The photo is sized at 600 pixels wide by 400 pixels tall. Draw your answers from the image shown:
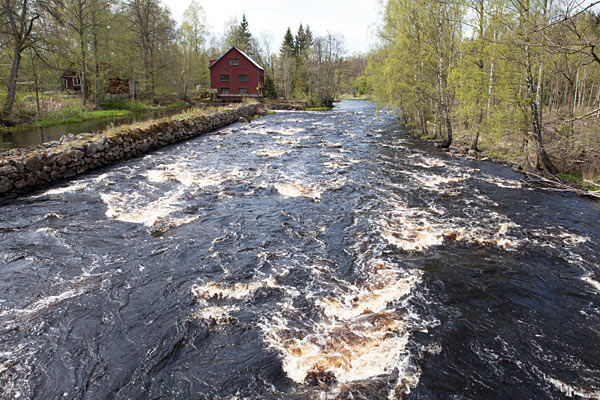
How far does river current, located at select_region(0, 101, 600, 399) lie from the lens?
4.12m

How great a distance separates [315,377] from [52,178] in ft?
41.4

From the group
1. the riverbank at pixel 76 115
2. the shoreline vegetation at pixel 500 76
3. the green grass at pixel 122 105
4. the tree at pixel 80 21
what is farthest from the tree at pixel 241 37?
the shoreline vegetation at pixel 500 76

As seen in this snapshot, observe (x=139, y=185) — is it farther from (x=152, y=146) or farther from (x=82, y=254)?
(x=152, y=146)

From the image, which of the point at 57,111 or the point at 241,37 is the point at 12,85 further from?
the point at 241,37

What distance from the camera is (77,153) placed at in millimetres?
13336

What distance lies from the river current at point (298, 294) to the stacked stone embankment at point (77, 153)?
41.3 inches

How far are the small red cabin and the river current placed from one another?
45.8 meters

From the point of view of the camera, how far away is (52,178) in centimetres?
1214

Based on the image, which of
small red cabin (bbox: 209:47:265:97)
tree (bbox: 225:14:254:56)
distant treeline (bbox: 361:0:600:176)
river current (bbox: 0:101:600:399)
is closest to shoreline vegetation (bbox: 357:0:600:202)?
distant treeline (bbox: 361:0:600:176)

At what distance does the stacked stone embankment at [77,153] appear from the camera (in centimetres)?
1091

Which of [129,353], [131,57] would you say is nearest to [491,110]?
[129,353]

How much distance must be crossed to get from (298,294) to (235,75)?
53.4m

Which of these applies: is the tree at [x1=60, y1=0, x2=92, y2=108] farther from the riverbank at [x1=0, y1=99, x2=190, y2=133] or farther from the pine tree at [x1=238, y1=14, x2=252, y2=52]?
the pine tree at [x1=238, y1=14, x2=252, y2=52]

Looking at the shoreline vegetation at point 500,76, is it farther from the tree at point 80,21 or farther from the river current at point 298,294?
the tree at point 80,21
